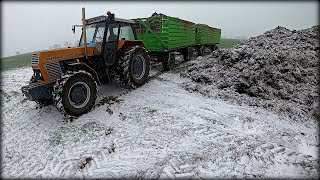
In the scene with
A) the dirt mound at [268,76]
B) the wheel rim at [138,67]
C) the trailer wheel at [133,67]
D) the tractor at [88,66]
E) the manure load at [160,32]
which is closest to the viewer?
the tractor at [88,66]

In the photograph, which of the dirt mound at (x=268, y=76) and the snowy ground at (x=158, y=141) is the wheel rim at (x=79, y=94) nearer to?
the snowy ground at (x=158, y=141)

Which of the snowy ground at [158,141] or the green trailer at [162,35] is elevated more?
the green trailer at [162,35]

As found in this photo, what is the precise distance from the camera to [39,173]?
4648mm

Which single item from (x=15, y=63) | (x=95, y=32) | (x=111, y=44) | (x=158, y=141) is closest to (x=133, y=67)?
(x=111, y=44)

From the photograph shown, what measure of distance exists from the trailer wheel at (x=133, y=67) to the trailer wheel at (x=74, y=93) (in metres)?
1.43

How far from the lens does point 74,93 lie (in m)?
6.27

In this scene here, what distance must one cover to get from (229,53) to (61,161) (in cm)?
745

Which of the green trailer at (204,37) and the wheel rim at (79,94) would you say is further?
the green trailer at (204,37)

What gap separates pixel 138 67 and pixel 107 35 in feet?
5.17

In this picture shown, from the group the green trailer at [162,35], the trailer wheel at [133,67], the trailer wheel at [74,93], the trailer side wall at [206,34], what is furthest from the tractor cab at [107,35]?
the trailer side wall at [206,34]

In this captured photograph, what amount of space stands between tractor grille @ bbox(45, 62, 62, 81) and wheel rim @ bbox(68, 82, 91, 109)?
2.22ft

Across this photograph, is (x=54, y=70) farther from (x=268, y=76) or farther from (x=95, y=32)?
(x=268, y=76)

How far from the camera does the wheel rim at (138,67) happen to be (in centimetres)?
832

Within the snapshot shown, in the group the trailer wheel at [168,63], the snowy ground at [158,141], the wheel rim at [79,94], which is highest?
the trailer wheel at [168,63]
